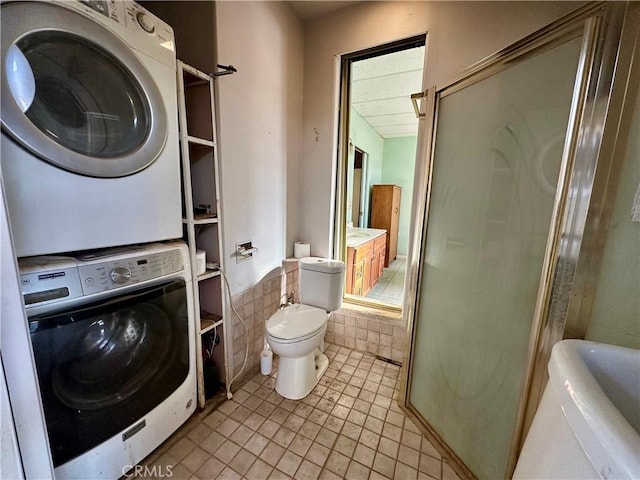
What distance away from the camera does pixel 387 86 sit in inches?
98.5

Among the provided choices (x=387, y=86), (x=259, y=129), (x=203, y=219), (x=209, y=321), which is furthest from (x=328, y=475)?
(x=387, y=86)

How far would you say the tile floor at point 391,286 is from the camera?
2924mm

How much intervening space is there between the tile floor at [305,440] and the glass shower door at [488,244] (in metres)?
0.19

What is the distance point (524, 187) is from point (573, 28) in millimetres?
453

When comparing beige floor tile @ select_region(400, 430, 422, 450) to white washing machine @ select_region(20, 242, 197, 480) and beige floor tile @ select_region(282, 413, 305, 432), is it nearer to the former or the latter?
beige floor tile @ select_region(282, 413, 305, 432)

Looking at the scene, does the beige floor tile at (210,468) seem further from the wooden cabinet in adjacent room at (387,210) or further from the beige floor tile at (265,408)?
the wooden cabinet in adjacent room at (387,210)

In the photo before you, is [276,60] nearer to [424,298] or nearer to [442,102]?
[442,102]

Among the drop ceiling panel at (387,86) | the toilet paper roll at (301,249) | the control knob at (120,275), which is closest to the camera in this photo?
the control knob at (120,275)

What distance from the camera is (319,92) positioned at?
1.96 m

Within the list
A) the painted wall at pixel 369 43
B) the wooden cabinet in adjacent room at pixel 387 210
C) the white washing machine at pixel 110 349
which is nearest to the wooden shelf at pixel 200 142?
the white washing machine at pixel 110 349

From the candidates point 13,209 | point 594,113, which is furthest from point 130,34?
point 594,113

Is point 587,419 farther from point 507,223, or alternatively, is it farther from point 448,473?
point 448,473

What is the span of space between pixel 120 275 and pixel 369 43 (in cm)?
199

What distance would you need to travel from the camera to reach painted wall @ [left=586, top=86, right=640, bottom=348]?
26.4 inches
